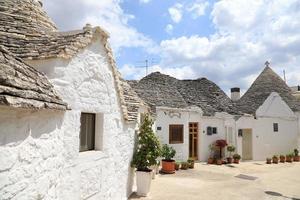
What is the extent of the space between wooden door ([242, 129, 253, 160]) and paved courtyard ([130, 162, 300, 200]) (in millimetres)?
4376

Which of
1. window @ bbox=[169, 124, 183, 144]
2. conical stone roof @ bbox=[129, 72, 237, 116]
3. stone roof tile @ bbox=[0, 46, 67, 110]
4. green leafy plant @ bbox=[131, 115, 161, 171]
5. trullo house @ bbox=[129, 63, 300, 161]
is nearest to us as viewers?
stone roof tile @ bbox=[0, 46, 67, 110]

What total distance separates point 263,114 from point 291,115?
2.58 m

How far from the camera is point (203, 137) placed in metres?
20.5

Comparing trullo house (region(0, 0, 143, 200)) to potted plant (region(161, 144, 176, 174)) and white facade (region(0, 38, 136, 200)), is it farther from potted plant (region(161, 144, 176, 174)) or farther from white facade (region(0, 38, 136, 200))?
potted plant (region(161, 144, 176, 174))

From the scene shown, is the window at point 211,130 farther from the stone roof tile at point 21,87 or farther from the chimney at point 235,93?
the stone roof tile at point 21,87

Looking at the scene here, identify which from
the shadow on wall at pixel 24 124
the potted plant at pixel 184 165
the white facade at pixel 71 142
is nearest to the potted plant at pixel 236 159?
the potted plant at pixel 184 165

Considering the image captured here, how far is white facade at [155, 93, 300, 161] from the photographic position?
20.4 m

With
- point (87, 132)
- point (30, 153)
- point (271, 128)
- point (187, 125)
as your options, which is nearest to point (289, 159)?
point (271, 128)

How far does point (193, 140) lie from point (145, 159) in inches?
412

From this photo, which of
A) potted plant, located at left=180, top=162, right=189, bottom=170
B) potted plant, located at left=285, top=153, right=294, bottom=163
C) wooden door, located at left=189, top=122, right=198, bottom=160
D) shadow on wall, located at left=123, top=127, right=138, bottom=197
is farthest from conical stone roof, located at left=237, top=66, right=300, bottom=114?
shadow on wall, located at left=123, top=127, right=138, bottom=197

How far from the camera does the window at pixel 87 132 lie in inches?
293

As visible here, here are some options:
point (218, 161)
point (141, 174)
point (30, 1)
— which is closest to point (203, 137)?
point (218, 161)

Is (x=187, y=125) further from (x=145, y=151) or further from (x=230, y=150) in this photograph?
(x=145, y=151)

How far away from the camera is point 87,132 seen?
772 cm
